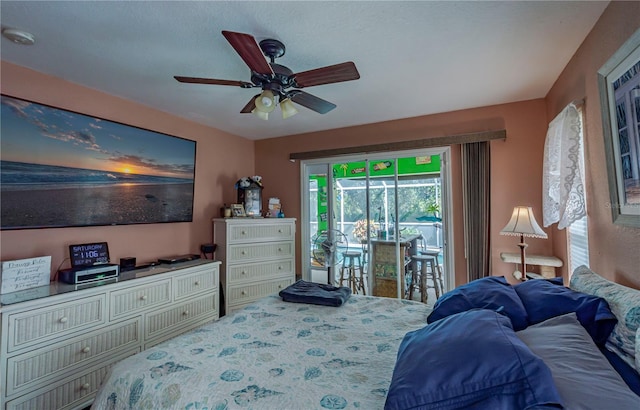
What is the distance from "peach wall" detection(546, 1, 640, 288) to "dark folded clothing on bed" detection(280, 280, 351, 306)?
1622 millimetres

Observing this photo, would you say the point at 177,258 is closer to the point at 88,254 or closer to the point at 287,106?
the point at 88,254

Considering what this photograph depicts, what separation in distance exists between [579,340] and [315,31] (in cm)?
199

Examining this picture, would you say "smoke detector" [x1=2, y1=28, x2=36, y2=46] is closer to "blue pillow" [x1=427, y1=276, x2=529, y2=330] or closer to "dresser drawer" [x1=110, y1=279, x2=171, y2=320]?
"dresser drawer" [x1=110, y1=279, x2=171, y2=320]

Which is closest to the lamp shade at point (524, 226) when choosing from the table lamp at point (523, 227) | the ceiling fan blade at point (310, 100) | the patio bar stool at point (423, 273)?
the table lamp at point (523, 227)

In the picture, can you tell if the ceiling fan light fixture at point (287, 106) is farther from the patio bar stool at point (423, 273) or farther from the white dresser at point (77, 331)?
the patio bar stool at point (423, 273)

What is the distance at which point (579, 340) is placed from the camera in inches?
41.8

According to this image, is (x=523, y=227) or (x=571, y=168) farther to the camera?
(x=523, y=227)

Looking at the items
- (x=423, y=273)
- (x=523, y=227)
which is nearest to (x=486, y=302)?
(x=523, y=227)

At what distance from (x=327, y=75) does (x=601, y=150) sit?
1.69 meters

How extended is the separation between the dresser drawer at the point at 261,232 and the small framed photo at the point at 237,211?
24 cm

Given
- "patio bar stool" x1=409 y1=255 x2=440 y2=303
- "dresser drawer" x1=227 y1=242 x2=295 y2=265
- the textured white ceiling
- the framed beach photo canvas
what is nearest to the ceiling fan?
the textured white ceiling

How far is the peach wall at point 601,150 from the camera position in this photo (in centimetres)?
142

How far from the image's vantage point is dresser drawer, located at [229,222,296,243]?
3426 mm

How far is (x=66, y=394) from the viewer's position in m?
1.92
